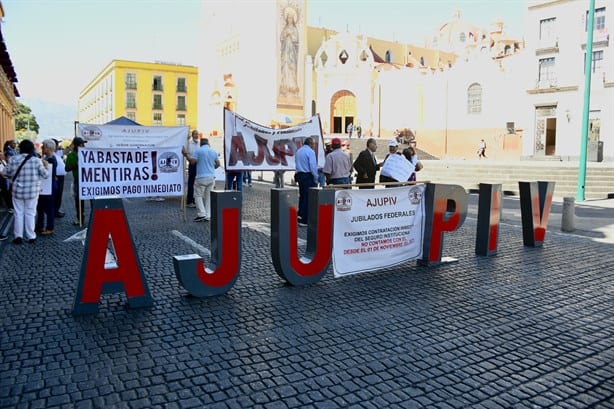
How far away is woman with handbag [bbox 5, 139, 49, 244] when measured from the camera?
872 centimetres

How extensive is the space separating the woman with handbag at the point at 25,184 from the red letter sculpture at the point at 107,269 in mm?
4201

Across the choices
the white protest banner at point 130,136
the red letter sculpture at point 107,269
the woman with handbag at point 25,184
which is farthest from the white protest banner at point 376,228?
the white protest banner at point 130,136

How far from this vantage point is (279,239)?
6184 mm

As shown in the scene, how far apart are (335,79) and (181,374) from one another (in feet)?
163

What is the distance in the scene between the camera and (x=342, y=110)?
5162cm

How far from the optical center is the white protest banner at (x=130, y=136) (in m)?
11.3

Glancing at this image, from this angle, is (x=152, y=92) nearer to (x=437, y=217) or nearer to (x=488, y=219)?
(x=488, y=219)

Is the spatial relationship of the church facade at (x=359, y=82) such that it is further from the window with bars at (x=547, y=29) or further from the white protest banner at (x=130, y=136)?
the white protest banner at (x=130, y=136)

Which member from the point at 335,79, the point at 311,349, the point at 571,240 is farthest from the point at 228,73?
the point at 311,349

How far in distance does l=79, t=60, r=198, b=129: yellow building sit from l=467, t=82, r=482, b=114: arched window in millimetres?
40839

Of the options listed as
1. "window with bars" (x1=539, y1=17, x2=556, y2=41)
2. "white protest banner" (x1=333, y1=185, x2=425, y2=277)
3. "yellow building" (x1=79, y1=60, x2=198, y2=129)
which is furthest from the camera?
"yellow building" (x1=79, y1=60, x2=198, y2=129)

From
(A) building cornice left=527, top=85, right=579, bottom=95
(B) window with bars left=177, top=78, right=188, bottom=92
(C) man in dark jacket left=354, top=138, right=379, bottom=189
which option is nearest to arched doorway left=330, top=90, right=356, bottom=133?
(A) building cornice left=527, top=85, right=579, bottom=95

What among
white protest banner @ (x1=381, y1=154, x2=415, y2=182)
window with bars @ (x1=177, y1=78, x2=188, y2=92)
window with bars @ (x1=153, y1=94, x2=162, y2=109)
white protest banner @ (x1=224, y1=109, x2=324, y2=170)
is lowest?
white protest banner @ (x1=381, y1=154, x2=415, y2=182)

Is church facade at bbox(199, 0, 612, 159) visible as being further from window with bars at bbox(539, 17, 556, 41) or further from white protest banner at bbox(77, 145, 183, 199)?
white protest banner at bbox(77, 145, 183, 199)
